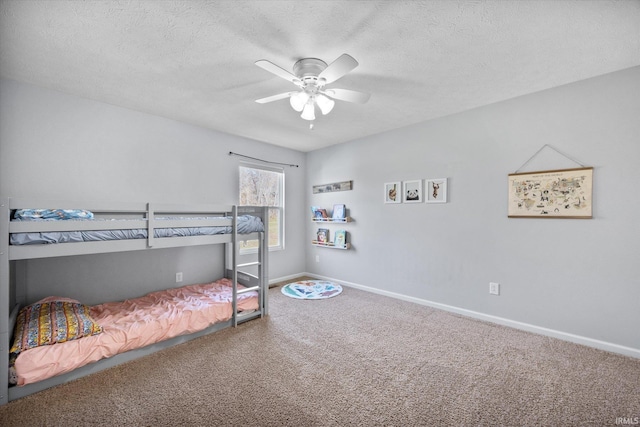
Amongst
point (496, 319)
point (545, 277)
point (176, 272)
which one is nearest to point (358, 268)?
point (496, 319)

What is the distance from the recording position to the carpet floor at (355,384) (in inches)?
65.3

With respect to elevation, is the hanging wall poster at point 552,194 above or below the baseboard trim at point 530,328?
above

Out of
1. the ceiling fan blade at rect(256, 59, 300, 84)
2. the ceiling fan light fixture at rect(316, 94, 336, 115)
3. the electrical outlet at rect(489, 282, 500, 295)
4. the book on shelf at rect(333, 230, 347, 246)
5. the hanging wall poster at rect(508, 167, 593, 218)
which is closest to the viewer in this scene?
the ceiling fan blade at rect(256, 59, 300, 84)

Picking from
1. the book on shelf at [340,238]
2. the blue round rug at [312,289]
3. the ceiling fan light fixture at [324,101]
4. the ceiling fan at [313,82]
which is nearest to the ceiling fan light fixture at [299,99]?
the ceiling fan at [313,82]

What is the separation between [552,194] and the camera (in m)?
2.62

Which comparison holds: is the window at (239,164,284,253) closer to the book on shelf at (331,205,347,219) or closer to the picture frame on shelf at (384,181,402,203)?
the book on shelf at (331,205,347,219)

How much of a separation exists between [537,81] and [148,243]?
3.80 m

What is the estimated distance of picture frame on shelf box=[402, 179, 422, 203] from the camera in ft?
11.8

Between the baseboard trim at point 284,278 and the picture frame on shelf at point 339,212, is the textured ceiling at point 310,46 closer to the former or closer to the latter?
the picture frame on shelf at point 339,212

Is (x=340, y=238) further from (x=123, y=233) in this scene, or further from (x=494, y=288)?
(x=123, y=233)

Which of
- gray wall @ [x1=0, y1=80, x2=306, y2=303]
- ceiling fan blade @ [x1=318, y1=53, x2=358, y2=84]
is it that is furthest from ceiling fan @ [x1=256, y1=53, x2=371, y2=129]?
gray wall @ [x1=0, y1=80, x2=306, y2=303]

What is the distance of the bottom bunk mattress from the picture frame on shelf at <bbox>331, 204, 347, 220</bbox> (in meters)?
1.87

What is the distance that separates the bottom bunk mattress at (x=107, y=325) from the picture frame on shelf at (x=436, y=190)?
2491mm

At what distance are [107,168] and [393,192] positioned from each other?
11.4 ft
